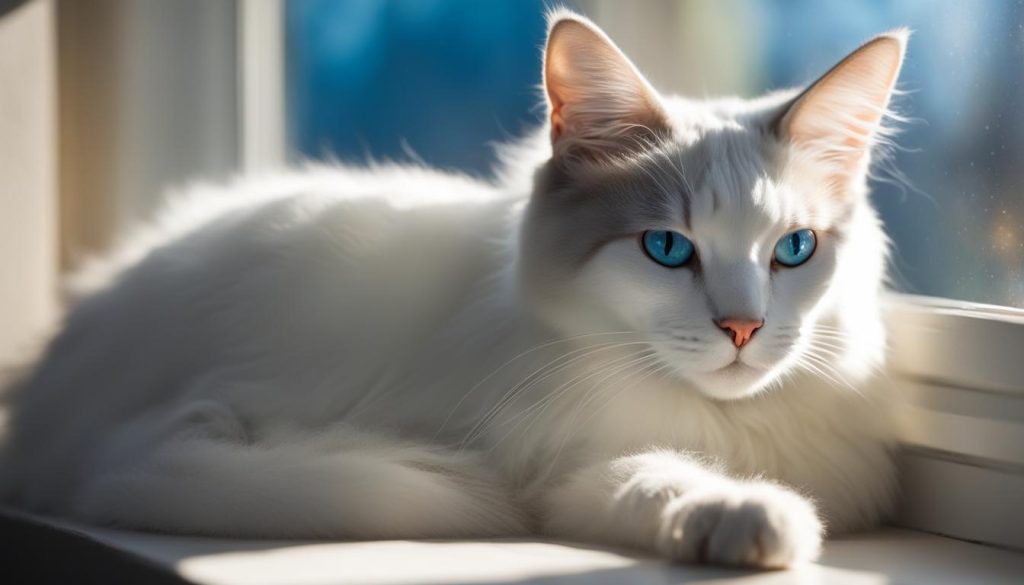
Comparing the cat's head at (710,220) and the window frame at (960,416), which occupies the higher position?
the cat's head at (710,220)

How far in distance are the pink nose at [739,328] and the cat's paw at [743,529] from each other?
16 centimetres

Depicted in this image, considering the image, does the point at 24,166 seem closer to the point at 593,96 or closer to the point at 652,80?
the point at 652,80

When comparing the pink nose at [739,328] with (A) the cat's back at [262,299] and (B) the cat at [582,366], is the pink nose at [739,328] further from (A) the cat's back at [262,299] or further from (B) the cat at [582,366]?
(A) the cat's back at [262,299]

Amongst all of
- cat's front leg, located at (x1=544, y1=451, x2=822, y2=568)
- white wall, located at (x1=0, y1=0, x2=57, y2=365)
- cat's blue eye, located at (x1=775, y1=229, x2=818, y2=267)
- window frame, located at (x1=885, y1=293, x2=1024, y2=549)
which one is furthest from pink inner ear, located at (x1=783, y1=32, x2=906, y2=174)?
white wall, located at (x1=0, y1=0, x2=57, y2=365)

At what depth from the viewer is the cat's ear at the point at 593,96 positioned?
133cm

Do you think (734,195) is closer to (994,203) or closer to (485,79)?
(994,203)

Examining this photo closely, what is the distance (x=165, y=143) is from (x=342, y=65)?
49 centimetres

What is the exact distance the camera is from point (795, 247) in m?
1.34

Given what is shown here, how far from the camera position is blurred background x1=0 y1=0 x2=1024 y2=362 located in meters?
1.57

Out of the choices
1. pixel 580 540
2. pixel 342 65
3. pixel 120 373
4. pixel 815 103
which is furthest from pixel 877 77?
pixel 342 65

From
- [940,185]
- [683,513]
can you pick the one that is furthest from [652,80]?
[683,513]

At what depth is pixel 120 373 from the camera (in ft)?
Result: 5.57

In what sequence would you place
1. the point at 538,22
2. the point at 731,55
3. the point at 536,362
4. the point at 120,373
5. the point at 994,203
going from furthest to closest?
the point at 538,22 < the point at 731,55 < the point at 120,373 < the point at 994,203 < the point at 536,362

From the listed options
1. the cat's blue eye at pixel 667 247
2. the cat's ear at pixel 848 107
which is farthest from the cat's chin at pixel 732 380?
the cat's ear at pixel 848 107
